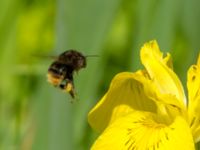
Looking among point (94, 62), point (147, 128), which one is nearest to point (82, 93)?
point (94, 62)

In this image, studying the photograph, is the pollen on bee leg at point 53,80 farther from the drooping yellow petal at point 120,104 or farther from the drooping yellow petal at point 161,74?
the drooping yellow petal at point 161,74

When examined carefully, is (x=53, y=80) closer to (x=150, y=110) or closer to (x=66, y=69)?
(x=66, y=69)

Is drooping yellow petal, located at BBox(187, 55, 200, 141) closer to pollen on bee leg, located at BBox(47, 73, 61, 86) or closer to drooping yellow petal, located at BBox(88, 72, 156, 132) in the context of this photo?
drooping yellow petal, located at BBox(88, 72, 156, 132)

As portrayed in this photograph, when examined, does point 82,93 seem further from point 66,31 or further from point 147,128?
point 147,128

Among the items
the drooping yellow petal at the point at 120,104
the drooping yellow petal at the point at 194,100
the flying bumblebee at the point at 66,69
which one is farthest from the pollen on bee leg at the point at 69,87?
the drooping yellow petal at the point at 194,100

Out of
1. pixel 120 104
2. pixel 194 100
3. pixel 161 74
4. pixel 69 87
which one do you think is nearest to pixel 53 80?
pixel 69 87

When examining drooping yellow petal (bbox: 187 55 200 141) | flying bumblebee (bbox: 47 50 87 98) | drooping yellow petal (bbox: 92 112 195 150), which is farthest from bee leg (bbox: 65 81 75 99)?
drooping yellow petal (bbox: 187 55 200 141)
